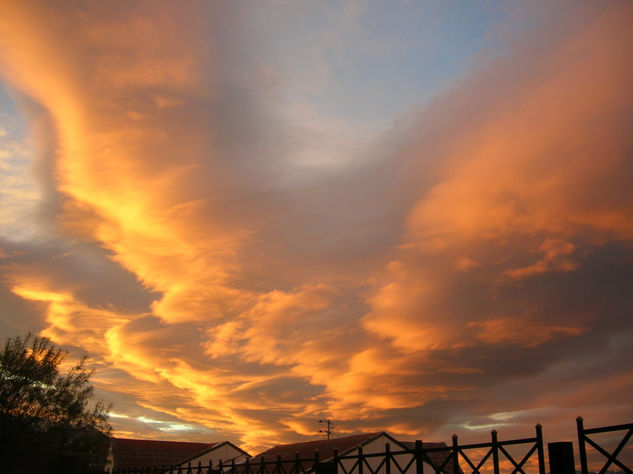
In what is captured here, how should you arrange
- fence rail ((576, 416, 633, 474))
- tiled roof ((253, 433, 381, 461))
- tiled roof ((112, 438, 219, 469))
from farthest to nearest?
tiled roof ((112, 438, 219, 469)) < tiled roof ((253, 433, 381, 461)) < fence rail ((576, 416, 633, 474))

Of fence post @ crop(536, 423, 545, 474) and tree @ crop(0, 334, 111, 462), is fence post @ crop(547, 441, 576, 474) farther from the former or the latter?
tree @ crop(0, 334, 111, 462)

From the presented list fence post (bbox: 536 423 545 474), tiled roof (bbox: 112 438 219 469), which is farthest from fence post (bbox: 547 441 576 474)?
tiled roof (bbox: 112 438 219 469)

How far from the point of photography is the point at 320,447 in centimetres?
4422

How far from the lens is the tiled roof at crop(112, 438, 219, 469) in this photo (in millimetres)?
58688

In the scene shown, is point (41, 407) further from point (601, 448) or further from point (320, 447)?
point (601, 448)

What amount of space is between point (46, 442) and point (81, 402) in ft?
13.2

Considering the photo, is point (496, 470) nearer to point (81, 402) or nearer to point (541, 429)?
point (541, 429)

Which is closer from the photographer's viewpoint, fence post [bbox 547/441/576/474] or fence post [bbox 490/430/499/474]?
fence post [bbox 547/441/576/474]

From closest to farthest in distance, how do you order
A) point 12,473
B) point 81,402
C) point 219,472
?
point 219,472 → point 12,473 → point 81,402

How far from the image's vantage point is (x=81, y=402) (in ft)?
154

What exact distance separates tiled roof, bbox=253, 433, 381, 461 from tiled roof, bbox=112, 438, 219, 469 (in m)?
12.0

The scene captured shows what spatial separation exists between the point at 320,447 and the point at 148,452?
2660 centimetres

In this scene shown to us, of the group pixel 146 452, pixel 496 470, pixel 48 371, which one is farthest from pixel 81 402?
pixel 496 470

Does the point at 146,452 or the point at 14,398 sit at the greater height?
the point at 14,398
